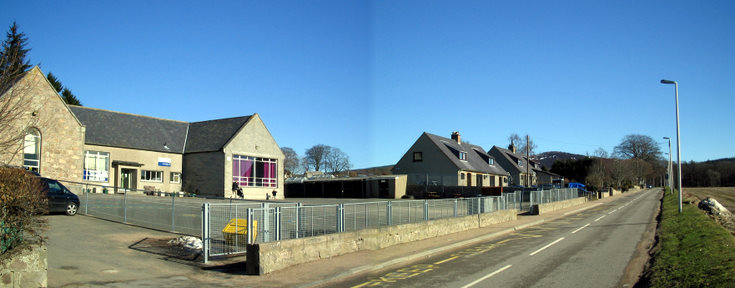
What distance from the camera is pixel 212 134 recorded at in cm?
4453

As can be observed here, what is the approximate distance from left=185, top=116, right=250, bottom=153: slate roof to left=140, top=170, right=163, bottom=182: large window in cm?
326

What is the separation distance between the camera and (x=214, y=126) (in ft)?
150

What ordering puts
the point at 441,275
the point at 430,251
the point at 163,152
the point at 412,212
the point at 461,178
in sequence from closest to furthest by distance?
the point at 441,275
the point at 430,251
the point at 412,212
the point at 163,152
the point at 461,178

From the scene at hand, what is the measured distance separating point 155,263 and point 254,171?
32.6 m

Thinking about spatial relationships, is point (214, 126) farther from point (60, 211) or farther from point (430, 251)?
point (430, 251)

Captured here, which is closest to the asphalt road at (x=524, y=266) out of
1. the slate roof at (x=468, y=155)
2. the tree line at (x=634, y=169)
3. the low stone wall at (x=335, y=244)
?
the low stone wall at (x=335, y=244)

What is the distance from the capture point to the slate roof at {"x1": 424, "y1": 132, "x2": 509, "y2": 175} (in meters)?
62.7

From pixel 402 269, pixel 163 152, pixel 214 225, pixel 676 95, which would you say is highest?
pixel 676 95

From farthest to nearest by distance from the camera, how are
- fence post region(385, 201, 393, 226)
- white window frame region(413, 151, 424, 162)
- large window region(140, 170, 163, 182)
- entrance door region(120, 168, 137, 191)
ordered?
white window frame region(413, 151, 424, 162)
large window region(140, 170, 163, 182)
entrance door region(120, 168, 137, 191)
fence post region(385, 201, 393, 226)

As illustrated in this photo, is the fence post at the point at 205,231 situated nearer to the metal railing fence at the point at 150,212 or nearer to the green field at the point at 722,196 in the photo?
the metal railing fence at the point at 150,212

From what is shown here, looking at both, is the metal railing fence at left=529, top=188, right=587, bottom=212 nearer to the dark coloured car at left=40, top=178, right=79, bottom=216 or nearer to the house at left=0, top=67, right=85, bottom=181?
the dark coloured car at left=40, top=178, right=79, bottom=216

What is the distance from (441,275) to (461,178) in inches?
1984

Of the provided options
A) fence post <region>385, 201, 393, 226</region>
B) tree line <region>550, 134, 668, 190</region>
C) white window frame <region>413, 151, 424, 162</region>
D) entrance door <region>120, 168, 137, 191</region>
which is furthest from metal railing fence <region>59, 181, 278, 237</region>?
tree line <region>550, 134, 668, 190</region>

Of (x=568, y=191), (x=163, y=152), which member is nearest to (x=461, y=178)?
(x=568, y=191)
